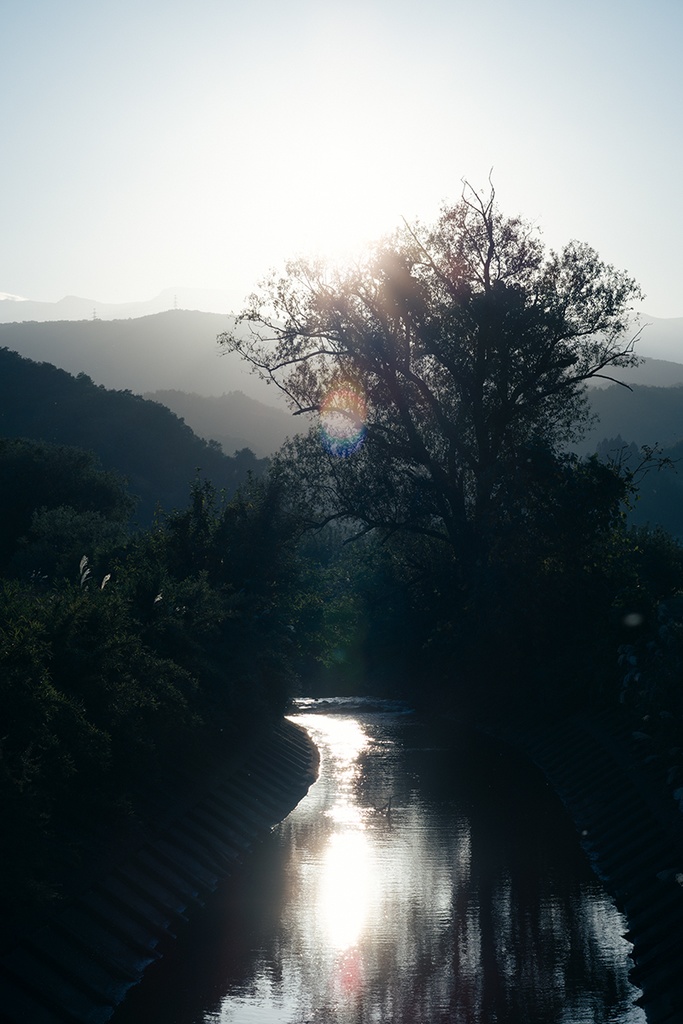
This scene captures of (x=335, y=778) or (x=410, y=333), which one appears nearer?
(x=335, y=778)

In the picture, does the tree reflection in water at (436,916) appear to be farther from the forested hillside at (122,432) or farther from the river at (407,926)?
the forested hillside at (122,432)

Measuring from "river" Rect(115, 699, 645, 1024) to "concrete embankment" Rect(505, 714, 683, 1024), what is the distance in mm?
437

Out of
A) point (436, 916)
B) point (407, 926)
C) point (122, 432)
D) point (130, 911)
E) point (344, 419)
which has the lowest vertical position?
point (436, 916)

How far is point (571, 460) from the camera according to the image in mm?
55656

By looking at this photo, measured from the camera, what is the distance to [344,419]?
57469 mm

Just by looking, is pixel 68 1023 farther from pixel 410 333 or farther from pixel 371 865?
pixel 410 333

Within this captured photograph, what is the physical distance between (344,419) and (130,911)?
121ft

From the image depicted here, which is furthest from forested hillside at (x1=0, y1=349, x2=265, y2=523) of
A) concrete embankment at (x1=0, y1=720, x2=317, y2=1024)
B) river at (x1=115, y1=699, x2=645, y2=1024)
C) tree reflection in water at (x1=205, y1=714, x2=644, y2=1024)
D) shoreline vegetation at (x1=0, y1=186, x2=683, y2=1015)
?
concrete embankment at (x1=0, y1=720, x2=317, y2=1024)

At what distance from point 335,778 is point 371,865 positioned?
13.1 metres

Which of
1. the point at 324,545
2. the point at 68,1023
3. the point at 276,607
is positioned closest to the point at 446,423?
the point at 276,607

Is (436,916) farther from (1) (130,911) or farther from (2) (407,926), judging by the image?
(1) (130,911)

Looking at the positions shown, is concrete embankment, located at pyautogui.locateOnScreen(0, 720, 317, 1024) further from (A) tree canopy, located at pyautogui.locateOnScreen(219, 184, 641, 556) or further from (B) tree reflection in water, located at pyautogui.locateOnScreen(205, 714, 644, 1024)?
(A) tree canopy, located at pyautogui.locateOnScreen(219, 184, 641, 556)

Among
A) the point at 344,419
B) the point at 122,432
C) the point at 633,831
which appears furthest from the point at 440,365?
Result: the point at 122,432

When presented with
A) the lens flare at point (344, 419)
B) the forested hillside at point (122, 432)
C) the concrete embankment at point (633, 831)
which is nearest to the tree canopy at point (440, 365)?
the lens flare at point (344, 419)
